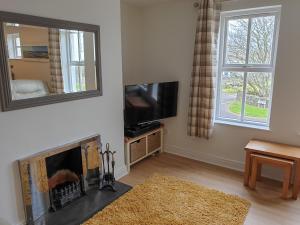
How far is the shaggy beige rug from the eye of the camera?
2.27 meters

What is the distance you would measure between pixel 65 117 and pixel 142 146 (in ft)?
4.56

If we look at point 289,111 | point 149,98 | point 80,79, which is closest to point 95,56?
point 80,79

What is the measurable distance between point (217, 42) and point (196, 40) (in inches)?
11.0

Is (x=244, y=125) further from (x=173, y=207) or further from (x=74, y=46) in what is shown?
(x=74, y=46)

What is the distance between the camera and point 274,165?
265 cm

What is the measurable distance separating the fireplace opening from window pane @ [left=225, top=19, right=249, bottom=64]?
2.32 metres

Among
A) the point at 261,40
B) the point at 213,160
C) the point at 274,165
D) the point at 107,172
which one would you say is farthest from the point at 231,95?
the point at 107,172

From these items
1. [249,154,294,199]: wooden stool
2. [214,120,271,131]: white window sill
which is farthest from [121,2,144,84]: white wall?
[249,154,294,199]: wooden stool

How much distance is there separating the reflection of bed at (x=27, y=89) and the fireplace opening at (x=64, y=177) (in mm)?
624

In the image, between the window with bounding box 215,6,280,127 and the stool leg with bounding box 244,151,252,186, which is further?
the window with bounding box 215,6,280,127

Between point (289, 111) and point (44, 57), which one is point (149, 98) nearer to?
point (44, 57)

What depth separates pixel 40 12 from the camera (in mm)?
2021

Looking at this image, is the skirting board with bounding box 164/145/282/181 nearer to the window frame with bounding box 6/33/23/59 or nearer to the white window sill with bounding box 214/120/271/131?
the white window sill with bounding box 214/120/271/131

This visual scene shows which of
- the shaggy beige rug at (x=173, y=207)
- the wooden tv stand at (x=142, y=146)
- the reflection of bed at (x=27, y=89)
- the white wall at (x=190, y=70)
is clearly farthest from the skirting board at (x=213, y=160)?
the reflection of bed at (x=27, y=89)
